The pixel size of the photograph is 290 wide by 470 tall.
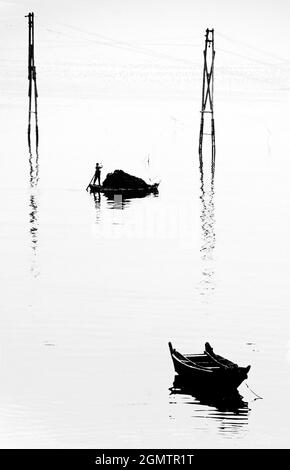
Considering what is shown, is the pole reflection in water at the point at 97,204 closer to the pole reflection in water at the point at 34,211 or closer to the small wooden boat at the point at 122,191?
the small wooden boat at the point at 122,191

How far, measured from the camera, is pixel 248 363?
103 feet

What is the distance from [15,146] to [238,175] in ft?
163

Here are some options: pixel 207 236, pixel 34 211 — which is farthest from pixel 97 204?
pixel 207 236

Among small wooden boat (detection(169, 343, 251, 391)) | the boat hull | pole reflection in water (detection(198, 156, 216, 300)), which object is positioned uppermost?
the boat hull

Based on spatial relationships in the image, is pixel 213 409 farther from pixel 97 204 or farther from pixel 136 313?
pixel 97 204

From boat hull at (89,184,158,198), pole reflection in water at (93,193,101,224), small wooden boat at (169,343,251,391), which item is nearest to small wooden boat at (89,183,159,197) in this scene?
boat hull at (89,184,158,198)

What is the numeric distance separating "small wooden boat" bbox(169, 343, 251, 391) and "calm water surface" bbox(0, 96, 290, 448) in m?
0.53

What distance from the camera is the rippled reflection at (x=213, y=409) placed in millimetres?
26375

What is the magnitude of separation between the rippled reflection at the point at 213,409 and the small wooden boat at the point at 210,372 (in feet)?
0.76

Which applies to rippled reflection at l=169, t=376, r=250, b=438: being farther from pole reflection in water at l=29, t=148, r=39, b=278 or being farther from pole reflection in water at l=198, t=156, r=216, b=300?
pole reflection in water at l=29, t=148, r=39, b=278

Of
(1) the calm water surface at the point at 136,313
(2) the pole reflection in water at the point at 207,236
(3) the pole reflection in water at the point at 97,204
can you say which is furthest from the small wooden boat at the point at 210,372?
(3) the pole reflection in water at the point at 97,204

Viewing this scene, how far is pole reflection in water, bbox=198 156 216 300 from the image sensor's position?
145 feet
